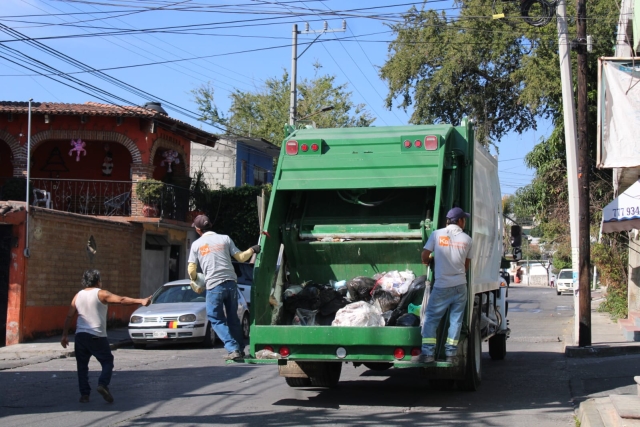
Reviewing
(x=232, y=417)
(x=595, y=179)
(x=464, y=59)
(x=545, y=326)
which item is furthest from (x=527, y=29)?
(x=232, y=417)

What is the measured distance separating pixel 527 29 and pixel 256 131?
2812 cm

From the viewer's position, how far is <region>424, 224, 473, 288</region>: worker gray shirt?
8.22 meters

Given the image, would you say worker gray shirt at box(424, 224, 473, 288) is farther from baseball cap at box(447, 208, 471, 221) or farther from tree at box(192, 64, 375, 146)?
tree at box(192, 64, 375, 146)

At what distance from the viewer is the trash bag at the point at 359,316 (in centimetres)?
838

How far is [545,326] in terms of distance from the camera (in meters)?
22.1

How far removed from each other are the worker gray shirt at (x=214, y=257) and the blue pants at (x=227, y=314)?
79 mm

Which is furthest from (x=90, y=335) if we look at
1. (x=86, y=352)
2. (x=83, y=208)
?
(x=83, y=208)

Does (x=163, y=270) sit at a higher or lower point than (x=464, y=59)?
lower

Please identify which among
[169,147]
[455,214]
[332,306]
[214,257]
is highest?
[169,147]

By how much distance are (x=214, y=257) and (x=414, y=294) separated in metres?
2.17

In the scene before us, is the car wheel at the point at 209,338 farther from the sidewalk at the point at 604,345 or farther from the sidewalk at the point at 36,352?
the sidewalk at the point at 604,345

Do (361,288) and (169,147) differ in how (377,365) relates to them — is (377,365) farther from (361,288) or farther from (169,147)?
(169,147)

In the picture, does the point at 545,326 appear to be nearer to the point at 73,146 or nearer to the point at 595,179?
the point at 595,179

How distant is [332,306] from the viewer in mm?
8953
